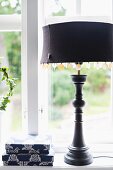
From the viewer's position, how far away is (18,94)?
1833mm

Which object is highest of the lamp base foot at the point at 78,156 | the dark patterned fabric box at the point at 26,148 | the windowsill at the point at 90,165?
the dark patterned fabric box at the point at 26,148

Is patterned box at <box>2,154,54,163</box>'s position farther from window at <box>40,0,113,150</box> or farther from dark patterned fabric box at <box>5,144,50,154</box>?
window at <box>40,0,113,150</box>

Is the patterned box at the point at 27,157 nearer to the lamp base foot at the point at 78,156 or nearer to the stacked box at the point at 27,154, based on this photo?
the stacked box at the point at 27,154

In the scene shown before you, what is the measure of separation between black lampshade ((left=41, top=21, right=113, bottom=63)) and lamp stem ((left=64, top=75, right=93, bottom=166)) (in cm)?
20

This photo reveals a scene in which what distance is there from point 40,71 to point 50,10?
0.43 meters

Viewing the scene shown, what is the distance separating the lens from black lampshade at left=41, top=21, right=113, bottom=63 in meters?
1.30

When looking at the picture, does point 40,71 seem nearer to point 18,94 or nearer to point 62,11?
point 18,94

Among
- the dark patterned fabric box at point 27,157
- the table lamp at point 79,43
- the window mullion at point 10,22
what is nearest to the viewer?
the table lamp at point 79,43

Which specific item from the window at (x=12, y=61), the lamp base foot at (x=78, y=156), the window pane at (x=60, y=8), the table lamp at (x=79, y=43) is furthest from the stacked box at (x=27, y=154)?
the window pane at (x=60, y=8)

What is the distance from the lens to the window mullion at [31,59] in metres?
1.64

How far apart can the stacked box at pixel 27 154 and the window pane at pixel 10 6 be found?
90 centimetres

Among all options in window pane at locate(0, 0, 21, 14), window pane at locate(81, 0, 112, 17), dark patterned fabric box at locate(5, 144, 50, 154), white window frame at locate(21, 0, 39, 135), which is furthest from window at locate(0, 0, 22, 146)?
window pane at locate(81, 0, 112, 17)

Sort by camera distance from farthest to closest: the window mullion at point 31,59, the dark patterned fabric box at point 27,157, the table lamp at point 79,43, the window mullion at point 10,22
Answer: the window mullion at point 10,22
the window mullion at point 31,59
the dark patterned fabric box at point 27,157
the table lamp at point 79,43

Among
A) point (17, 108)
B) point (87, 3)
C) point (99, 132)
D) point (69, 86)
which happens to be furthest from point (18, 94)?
point (87, 3)
